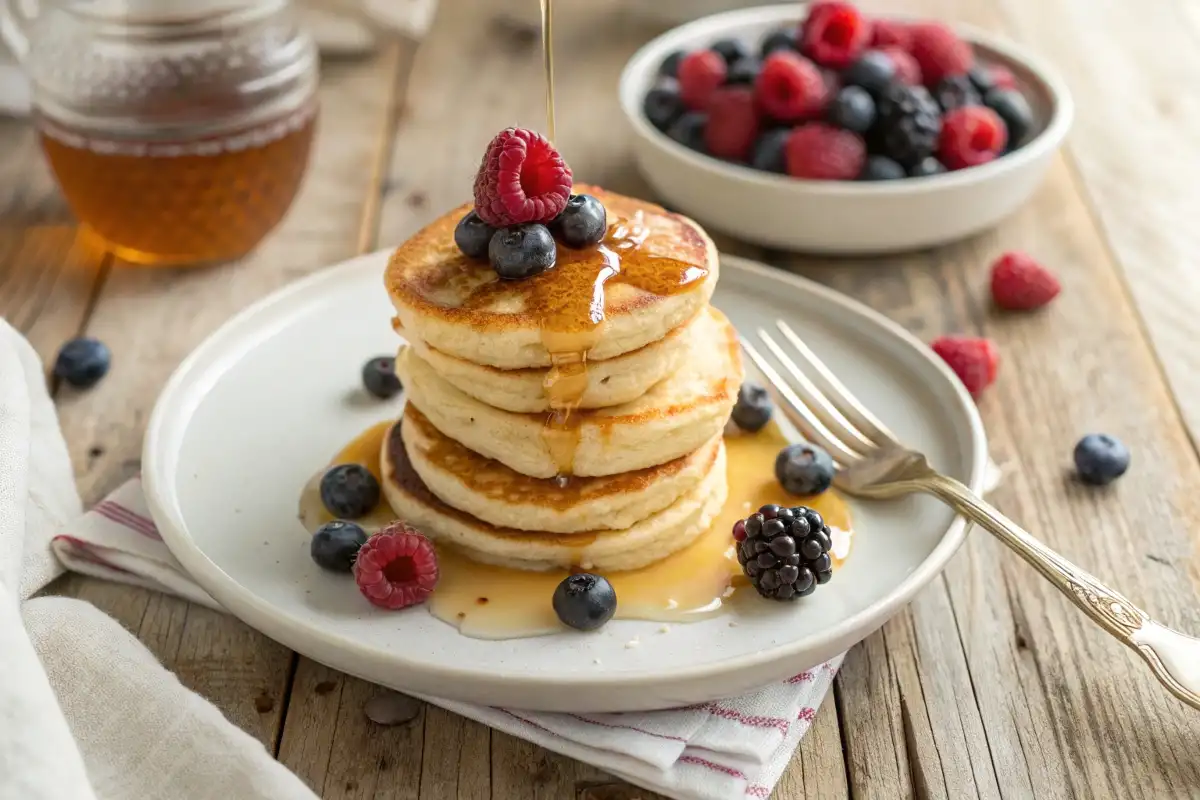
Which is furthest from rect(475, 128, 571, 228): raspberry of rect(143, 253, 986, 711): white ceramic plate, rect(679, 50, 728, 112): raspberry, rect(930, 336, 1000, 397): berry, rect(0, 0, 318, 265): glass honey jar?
rect(679, 50, 728, 112): raspberry

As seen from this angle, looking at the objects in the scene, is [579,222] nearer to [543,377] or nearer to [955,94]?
[543,377]

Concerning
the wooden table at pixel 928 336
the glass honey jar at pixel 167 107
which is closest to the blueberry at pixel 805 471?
the wooden table at pixel 928 336

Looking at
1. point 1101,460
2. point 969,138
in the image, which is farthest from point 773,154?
point 1101,460

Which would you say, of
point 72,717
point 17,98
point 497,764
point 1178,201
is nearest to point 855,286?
point 1178,201

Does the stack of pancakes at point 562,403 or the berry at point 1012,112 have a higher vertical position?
the stack of pancakes at point 562,403

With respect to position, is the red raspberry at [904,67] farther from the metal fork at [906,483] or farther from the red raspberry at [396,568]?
the red raspberry at [396,568]
